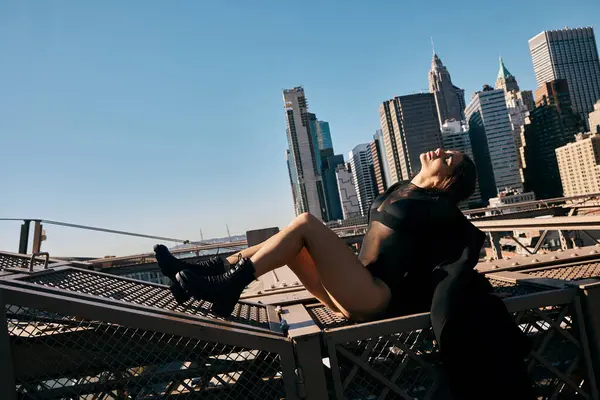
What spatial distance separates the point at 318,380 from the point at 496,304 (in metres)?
0.96

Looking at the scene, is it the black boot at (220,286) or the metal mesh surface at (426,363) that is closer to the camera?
the metal mesh surface at (426,363)

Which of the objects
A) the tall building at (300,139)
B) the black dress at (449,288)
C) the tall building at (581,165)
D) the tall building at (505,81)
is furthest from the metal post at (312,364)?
the tall building at (505,81)

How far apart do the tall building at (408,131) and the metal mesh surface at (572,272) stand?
147 m

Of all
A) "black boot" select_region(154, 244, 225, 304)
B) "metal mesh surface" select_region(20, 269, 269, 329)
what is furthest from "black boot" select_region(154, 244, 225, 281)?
"metal mesh surface" select_region(20, 269, 269, 329)

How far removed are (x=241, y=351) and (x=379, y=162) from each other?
179056 millimetres

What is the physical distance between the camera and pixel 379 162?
177 meters

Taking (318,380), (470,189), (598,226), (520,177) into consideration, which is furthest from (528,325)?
(520,177)

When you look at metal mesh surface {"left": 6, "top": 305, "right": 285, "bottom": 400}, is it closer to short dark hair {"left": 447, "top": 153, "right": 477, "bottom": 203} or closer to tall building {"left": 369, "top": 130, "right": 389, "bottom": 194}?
short dark hair {"left": 447, "top": 153, "right": 477, "bottom": 203}

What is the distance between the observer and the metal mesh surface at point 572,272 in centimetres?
292

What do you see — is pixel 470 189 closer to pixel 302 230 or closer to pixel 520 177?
pixel 302 230

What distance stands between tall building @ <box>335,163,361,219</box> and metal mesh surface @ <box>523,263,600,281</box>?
176 m

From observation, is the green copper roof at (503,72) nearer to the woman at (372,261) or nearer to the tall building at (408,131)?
the tall building at (408,131)

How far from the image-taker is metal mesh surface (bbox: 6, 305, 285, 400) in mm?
2143

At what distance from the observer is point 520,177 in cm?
14700
